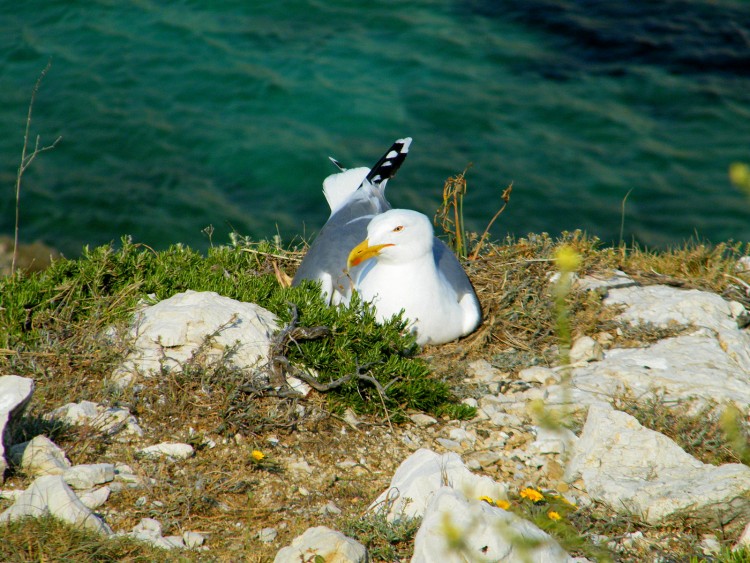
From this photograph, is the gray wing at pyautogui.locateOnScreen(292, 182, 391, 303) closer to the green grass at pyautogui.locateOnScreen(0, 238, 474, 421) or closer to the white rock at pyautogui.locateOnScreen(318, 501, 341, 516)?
the green grass at pyautogui.locateOnScreen(0, 238, 474, 421)

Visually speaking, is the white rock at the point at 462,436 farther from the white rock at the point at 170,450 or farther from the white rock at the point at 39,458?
the white rock at the point at 39,458

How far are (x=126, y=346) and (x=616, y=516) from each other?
2311mm

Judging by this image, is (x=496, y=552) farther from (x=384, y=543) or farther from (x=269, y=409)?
(x=269, y=409)

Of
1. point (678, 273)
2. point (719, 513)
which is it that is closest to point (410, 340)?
point (719, 513)

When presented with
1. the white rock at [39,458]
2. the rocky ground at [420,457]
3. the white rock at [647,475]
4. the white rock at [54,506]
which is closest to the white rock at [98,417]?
the rocky ground at [420,457]

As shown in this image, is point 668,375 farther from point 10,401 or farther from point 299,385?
point 10,401

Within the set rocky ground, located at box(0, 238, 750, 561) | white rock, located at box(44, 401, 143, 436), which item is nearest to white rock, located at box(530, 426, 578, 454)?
rocky ground, located at box(0, 238, 750, 561)

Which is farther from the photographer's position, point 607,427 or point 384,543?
point 607,427

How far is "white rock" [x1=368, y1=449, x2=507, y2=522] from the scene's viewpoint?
2.99 metres

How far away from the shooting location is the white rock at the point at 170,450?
11.0 ft

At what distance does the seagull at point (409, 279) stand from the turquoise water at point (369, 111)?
4095 mm

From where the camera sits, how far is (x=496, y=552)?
2430 mm

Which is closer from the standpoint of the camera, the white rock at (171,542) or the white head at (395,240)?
the white rock at (171,542)

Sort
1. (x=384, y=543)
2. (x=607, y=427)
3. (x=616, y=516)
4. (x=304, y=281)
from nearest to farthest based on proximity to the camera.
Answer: (x=384, y=543) < (x=616, y=516) < (x=607, y=427) < (x=304, y=281)
